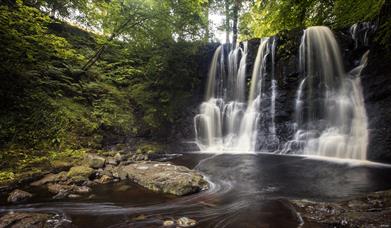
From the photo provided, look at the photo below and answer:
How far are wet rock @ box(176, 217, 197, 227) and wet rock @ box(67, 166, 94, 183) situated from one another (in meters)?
3.45

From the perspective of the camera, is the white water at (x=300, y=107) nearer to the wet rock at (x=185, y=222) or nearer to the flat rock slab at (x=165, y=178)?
the flat rock slab at (x=165, y=178)

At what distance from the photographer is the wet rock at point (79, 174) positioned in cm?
560

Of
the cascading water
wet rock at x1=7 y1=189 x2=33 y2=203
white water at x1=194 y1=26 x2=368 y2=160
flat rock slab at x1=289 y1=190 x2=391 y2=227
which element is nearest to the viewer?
flat rock slab at x1=289 y1=190 x2=391 y2=227

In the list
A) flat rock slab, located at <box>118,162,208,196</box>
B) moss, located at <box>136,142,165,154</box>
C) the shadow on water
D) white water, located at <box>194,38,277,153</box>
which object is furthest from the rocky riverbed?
white water, located at <box>194,38,277,153</box>

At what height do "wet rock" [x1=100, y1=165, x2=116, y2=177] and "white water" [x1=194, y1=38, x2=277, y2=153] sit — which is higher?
"white water" [x1=194, y1=38, x2=277, y2=153]

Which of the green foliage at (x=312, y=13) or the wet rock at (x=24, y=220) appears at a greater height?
the green foliage at (x=312, y=13)

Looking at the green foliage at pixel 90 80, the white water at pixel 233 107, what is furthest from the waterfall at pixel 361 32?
the green foliage at pixel 90 80

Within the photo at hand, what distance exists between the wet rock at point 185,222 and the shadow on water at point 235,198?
0.44 ft

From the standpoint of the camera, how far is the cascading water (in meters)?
7.66

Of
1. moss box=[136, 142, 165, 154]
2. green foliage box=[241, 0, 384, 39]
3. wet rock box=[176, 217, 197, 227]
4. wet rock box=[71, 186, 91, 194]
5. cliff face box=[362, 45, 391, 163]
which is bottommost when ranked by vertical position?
wet rock box=[71, 186, 91, 194]

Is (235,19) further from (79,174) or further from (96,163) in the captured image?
(79,174)

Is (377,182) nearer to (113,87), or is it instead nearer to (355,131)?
(355,131)

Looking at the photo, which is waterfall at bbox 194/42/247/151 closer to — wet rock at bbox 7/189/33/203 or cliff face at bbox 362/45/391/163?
cliff face at bbox 362/45/391/163

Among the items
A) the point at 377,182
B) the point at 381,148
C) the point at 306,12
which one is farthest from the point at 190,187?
the point at 306,12
